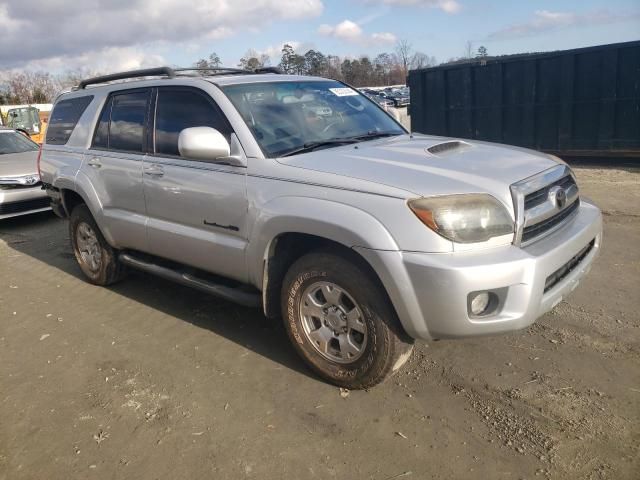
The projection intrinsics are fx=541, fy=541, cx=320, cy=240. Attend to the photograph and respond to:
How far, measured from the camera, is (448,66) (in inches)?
468

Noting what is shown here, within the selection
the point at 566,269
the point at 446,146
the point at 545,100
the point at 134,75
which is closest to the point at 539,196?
the point at 566,269

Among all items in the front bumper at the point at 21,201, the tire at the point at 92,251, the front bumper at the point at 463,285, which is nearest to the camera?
the front bumper at the point at 463,285

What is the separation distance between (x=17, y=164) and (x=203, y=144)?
6.92m

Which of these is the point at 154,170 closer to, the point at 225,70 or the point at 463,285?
the point at 225,70

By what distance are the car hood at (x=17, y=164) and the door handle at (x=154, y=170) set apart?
5.39 m

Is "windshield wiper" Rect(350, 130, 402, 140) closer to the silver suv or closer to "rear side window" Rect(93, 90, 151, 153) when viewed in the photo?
the silver suv

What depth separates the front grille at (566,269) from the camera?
2.92 meters

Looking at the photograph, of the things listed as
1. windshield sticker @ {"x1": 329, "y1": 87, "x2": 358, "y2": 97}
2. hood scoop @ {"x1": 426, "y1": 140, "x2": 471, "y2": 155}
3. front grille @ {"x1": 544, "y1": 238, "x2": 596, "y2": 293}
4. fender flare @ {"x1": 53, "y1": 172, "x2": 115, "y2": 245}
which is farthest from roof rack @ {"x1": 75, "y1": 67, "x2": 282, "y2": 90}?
front grille @ {"x1": 544, "y1": 238, "x2": 596, "y2": 293}

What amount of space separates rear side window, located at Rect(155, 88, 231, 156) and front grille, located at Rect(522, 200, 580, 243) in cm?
199

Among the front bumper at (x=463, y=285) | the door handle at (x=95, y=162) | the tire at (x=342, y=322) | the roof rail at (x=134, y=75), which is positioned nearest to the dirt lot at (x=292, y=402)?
the tire at (x=342, y=322)

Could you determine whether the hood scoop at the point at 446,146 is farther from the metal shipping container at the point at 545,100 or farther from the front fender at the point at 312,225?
the metal shipping container at the point at 545,100

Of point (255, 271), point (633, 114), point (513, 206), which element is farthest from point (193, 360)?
point (633, 114)

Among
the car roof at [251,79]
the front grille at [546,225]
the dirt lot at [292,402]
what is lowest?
the dirt lot at [292,402]

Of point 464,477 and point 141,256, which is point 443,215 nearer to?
point 464,477
